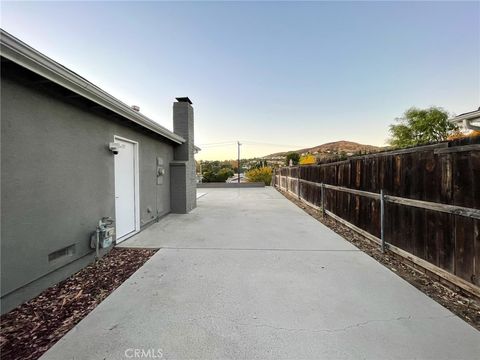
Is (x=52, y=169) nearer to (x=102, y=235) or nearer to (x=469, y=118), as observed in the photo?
(x=102, y=235)

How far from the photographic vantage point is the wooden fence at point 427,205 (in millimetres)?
2377

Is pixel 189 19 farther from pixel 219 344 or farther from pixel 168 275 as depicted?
pixel 219 344

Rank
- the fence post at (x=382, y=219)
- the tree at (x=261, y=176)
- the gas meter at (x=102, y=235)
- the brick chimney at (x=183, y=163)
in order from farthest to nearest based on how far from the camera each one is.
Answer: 1. the tree at (x=261, y=176)
2. the brick chimney at (x=183, y=163)
3. the fence post at (x=382, y=219)
4. the gas meter at (x=102, y=235)

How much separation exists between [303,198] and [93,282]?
883cm

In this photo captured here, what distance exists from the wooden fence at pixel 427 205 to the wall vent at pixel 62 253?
16.6 ft

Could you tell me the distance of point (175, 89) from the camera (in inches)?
419

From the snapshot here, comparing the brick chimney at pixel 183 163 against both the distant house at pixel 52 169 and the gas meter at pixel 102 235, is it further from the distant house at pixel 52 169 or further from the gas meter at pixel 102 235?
the gas meter at pixel 102 235

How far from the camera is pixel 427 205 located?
116 inches

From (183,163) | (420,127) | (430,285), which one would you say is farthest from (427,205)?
(420,127)

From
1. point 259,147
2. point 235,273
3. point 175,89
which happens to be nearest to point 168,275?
point 235,273

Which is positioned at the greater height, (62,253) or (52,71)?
(52,71)

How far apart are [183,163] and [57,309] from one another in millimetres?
5669

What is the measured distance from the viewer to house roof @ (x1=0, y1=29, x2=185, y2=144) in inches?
80.2

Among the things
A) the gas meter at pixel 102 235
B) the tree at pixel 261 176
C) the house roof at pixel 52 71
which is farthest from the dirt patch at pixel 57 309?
the tree at pixel 261 176
